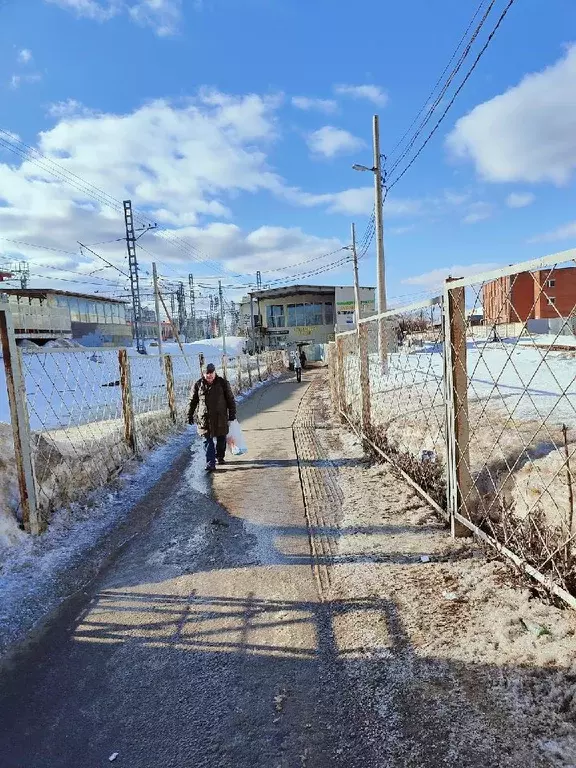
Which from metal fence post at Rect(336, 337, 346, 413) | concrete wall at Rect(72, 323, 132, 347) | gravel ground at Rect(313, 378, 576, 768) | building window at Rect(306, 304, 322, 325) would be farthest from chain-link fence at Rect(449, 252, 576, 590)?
building window at Rect(306, 304, 322, 325)

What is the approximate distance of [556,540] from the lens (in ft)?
8.71

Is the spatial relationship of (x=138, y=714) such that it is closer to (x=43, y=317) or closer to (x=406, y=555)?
(x=406, y=555)

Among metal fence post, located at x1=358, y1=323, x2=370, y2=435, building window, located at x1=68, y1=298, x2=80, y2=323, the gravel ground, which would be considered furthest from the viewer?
building window, located at x1=68, y1=298, x2=80, y2=323

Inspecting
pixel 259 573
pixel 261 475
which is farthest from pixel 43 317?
pixel 259 573

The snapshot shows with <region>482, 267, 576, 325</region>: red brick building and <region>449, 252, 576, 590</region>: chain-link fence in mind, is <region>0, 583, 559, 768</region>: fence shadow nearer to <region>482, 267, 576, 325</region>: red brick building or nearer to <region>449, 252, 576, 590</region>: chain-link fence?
<region>449, 252, 576, 590</region>: chain-link fence

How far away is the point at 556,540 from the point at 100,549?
339 centimetres

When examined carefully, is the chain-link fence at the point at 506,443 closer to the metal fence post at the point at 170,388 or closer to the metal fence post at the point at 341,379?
the metal fence post at the point at 341,379

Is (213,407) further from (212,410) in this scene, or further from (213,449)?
(213,449)

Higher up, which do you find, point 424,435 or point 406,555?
point 424,435

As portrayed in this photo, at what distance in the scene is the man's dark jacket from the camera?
6449mm

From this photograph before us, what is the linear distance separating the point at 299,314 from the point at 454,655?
49.4 metres

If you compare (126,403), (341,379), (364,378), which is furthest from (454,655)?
(341,379)

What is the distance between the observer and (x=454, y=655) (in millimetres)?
2238

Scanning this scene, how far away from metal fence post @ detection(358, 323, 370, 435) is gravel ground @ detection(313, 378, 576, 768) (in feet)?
11.5
